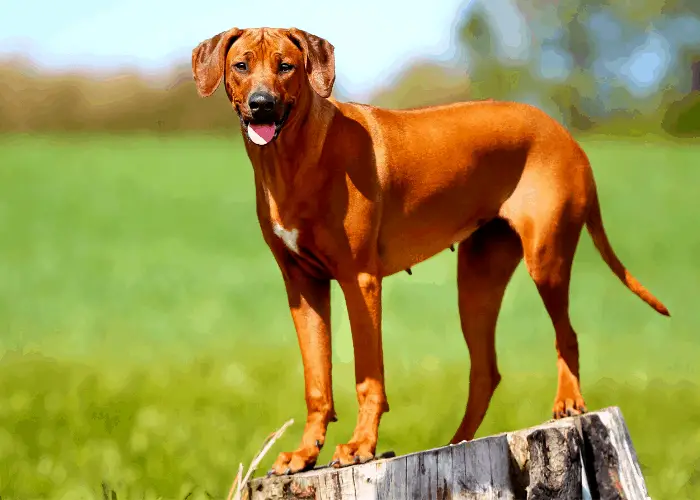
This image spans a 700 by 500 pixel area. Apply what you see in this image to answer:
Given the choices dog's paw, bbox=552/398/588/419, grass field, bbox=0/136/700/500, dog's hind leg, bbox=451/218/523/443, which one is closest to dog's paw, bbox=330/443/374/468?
dog's paw, bbox=552/398/588/419

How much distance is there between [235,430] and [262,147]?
551 cm

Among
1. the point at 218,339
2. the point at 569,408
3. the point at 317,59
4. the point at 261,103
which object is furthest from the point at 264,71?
the point at 218,339

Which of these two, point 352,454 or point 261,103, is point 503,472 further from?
point 261,103

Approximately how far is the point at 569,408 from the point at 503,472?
3.07 feet

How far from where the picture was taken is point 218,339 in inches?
559

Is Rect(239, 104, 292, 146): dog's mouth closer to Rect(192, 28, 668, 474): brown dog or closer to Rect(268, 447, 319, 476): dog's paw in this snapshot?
Rect(192, 28, 668, 474): brown dog

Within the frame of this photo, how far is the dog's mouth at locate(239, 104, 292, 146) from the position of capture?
4.97m

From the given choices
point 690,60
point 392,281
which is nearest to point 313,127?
point 392,281

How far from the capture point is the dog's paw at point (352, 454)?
5.21 meters

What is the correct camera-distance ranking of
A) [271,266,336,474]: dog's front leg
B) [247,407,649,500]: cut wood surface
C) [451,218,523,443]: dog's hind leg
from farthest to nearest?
1. [451,218,523,443]: dog's hind leg
2. [271,266,336,474]: dog's front leg
3. [247,407,649,500]: cut wood surface

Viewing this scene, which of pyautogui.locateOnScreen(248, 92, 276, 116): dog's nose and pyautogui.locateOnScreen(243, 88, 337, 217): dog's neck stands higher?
pyautogui.locateOnScreen(248, 92, 276, 116): dog's nose

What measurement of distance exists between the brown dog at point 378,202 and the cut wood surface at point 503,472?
16 centimetres

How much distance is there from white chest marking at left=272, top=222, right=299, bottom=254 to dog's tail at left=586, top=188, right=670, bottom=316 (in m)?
2.17

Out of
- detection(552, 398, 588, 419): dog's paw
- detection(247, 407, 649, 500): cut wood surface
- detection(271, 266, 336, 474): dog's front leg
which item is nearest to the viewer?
detection(247, 407, 649, 500): cut wood surface
